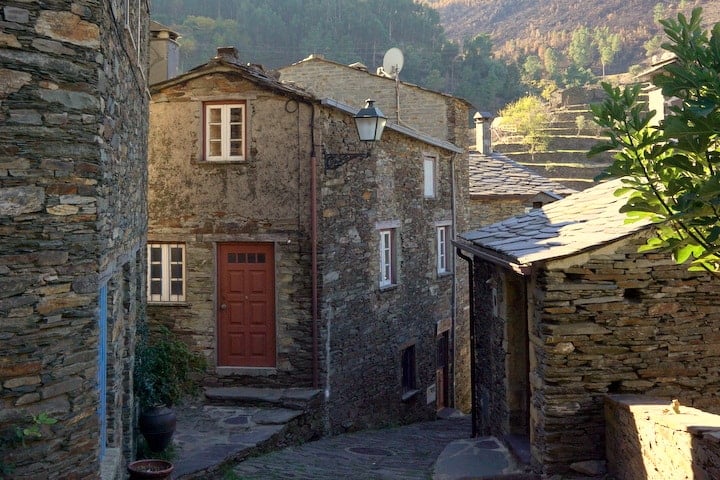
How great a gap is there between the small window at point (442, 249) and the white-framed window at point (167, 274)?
646 cm

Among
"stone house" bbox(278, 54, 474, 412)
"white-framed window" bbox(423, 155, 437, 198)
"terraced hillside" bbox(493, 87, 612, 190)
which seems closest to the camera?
"white-framed window" bbox(423, 155, 437, 198)

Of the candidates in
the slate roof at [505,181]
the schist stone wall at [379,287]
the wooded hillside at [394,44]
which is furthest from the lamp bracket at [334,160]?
the wooded hillside at [394,44]

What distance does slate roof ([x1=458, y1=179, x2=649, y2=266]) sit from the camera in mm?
7439

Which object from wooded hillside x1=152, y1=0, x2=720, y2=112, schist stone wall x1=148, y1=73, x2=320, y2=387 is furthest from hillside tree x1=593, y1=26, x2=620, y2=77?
schist stone wall x1=148, y1=73, x2=320, y2=387

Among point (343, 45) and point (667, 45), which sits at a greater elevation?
point (343, 45)

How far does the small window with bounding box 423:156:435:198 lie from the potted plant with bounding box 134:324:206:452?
7994 millimetres

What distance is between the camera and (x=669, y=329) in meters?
7.46

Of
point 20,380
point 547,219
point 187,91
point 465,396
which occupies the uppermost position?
point 187,91

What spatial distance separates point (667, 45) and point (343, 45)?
51.3 metres

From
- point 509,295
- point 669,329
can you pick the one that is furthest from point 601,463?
point 509,295

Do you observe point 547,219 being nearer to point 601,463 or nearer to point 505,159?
point 601,463

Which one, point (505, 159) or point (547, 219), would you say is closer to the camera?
point (547, 219)

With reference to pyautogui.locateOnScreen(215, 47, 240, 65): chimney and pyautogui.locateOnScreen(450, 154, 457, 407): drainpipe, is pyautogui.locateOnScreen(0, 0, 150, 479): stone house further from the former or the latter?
pyautogui.locateOnScreen(450, 154, 457, 407): drainpipe

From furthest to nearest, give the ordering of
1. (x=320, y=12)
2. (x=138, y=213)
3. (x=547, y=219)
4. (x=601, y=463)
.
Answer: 1. (x=320, y=12)
2. (x=547, y=219)
3. (x=138, y=213)
4. (x=601, y=463)
